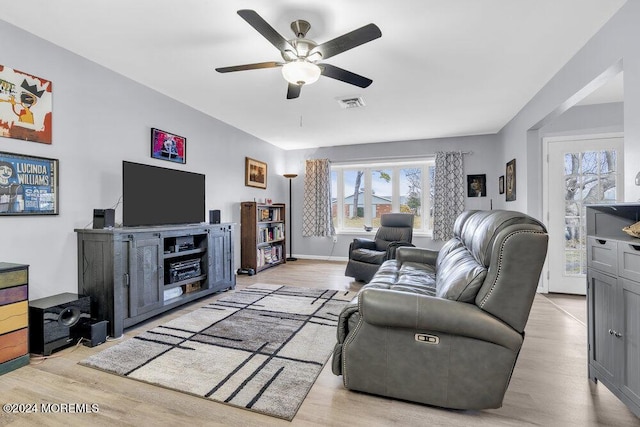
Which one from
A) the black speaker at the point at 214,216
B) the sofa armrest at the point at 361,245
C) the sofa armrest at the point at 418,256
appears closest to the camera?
the sofa armrest at the point at 418,256

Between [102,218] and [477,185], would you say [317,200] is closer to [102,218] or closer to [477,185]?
[477,185]

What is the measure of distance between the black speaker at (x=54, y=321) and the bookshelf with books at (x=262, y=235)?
8.90 feet

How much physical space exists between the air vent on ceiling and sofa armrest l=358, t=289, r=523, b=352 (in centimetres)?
266

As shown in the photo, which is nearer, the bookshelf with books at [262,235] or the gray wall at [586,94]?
the gray wall at [586,94]

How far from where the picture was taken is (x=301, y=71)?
2.15 m

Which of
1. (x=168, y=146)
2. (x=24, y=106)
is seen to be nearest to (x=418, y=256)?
(x=168, y=146)

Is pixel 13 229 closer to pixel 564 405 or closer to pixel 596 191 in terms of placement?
pixel 564 405

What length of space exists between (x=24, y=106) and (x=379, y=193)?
5.21 m

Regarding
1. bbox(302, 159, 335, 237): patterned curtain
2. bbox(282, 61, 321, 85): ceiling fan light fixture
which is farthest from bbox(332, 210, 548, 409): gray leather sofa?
bbox(302, 159, 335, 237): patterned curtain

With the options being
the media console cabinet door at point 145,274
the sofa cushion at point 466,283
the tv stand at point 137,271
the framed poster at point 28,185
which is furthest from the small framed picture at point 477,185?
the framed poster at point 28,185

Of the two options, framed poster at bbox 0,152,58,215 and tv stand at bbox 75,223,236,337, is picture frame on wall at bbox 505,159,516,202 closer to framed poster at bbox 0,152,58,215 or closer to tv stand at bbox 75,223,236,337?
tv stand at bbox 75,223,236,337

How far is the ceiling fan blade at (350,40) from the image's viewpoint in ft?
5.99

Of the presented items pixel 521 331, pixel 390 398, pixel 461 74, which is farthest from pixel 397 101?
pixel 390 398

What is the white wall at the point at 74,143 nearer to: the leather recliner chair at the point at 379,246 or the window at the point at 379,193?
the leather recliner chair at the point at 379,246
